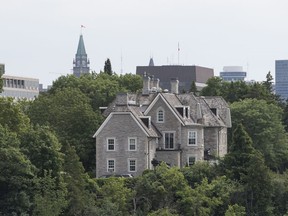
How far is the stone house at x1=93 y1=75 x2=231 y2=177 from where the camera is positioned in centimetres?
10388

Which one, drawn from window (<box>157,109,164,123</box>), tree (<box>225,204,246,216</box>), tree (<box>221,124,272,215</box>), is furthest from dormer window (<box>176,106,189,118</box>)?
tree (<box>225,204,246,216</box>)

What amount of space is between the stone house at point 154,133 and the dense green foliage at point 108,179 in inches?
116

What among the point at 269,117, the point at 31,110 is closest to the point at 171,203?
the point at 31,110

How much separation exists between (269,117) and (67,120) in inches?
834

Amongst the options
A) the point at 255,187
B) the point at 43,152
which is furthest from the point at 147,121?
the point at 43,152

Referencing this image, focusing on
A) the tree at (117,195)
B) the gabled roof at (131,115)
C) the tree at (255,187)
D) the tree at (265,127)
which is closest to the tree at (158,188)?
the tree at (117,195)

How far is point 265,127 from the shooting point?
120812 mm

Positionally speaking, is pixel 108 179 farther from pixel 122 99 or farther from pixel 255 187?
pixel 255 187

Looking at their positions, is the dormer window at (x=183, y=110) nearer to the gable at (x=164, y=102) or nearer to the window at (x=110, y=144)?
the gable at (x=164, y=102)

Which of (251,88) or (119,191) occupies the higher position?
(251,88)

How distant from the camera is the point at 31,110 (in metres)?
111

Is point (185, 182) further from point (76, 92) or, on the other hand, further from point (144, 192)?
point (76, 92)

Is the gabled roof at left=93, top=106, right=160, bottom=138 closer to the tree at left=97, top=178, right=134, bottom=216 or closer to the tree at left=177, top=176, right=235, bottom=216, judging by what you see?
the tree at left=177, top=176, right=235, bottom=216

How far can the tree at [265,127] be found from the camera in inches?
4688
